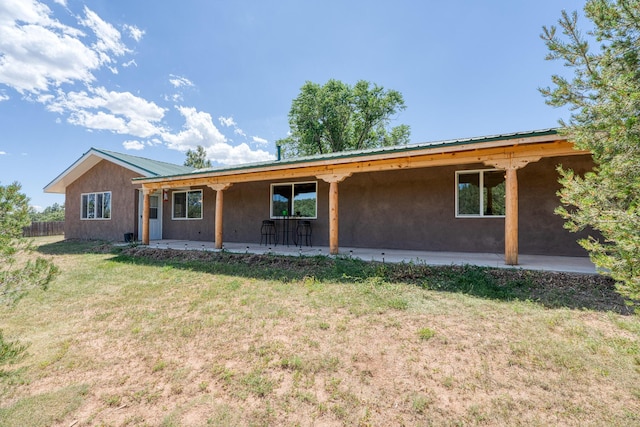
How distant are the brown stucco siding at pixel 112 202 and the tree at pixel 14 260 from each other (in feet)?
35.5

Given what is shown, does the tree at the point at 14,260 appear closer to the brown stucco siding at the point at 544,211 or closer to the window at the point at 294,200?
the window at the point at 294,200

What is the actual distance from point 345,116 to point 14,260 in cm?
2557

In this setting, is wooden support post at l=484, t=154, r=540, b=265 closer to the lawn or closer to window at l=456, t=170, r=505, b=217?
the lawn

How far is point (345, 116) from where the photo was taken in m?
25.4

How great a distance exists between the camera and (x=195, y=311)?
3836mm

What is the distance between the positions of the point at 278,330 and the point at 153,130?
4987 centimetres

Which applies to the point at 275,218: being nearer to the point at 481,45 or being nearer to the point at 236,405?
the point at 236,405

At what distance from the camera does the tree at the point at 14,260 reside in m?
1.92

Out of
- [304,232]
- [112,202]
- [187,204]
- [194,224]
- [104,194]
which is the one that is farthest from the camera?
[104,194]

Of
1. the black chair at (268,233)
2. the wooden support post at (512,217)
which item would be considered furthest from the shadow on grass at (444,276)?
the black chair at (268,233)

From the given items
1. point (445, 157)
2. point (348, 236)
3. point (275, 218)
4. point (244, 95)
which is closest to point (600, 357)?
point (445, 157)

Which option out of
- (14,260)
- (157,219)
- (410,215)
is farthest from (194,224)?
(14,260)

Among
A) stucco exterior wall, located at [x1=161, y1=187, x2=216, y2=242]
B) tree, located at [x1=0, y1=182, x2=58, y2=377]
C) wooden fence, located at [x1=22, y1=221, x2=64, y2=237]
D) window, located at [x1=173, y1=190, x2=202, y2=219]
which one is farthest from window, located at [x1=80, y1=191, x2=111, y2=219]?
tree, located at [x1=0, y1=182, x2=58, y2=377]

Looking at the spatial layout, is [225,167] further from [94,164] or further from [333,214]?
[94,164]
